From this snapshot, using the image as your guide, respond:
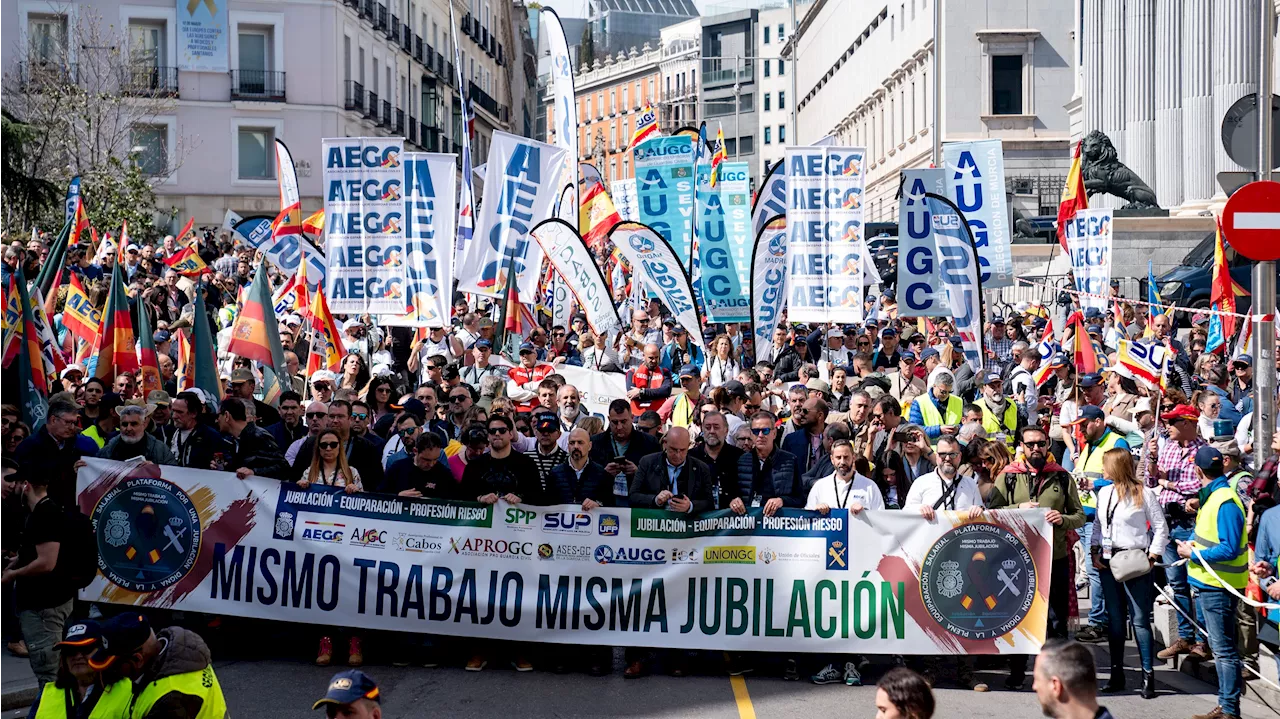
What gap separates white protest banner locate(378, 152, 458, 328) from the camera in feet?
50.8

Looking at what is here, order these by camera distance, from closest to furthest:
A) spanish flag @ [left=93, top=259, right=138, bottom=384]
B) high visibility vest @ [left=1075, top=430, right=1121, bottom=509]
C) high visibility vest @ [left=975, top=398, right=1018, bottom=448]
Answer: high visibility vest @ [left=1075, top=430, right=1121, bottom=509]
spanish flag @ [left=93, top=259, right=138, bottom=384]
high visibility vest @ [left=975, top=398, right=1018, bottom=448]

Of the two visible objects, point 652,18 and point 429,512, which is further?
point 652,18

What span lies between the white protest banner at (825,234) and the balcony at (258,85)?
116ft

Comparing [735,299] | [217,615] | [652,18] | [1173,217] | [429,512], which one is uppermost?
[652,18]

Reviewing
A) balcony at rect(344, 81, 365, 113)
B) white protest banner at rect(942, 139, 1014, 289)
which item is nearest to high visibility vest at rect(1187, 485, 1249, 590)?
white protest banner at rect(942, 139, 1014, 289)

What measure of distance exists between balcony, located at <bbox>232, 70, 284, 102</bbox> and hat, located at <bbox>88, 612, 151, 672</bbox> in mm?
45145

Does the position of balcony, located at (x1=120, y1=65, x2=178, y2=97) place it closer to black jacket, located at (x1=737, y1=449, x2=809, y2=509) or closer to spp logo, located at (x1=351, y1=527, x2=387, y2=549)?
spp logo, located at (x1=351, y1=527, x2=387, y2=549)

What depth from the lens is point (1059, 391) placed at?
669 inches

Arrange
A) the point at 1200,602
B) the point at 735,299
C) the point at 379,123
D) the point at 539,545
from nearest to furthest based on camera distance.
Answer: the point at 1200,602 < the point at 539,545 < the point at 735,299 < the point at 379,123

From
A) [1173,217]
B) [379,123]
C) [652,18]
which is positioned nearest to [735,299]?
[1173,217]

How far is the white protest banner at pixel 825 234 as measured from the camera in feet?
53.9

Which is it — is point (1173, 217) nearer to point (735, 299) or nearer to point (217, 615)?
point (735, 299)

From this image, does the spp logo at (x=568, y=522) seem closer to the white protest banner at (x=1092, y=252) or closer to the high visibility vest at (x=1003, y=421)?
the high visibility vest at (x=1003, y=421)

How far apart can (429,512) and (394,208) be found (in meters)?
6.11
